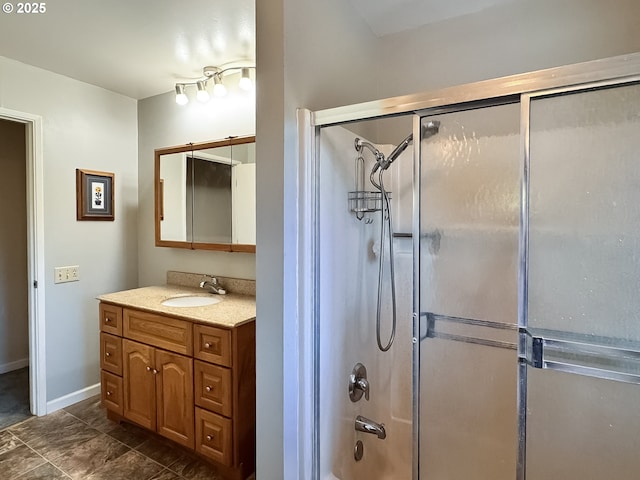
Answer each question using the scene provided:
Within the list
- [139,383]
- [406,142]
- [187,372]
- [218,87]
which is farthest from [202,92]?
[139,383]

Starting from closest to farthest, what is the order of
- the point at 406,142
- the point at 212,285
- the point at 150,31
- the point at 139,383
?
the point at 406,142
the point at 150,31
the point at 139,383
the point at 212,285

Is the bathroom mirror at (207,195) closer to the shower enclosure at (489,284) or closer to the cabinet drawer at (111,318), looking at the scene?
the cabinet drawer at (111,318)

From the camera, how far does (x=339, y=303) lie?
5.38 ft

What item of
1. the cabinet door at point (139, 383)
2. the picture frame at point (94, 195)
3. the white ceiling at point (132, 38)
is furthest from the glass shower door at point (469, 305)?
the picture frame at point (94, 195)

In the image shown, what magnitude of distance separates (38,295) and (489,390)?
2.86 m

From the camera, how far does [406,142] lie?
1.70 metres

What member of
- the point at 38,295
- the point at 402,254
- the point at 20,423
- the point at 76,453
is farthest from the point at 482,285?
the point at 20,423

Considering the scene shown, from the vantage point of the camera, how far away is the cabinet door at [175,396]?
75.8 inches

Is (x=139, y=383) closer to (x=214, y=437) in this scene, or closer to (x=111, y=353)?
(x=111, y=353)

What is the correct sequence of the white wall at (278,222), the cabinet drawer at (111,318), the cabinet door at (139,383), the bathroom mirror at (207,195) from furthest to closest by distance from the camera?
1. the bathroom mirror at (207,195)
2. the cabinet drawer at (111,318)
3. the cabinet door at (139,383)
4. the white wall at (278,222)

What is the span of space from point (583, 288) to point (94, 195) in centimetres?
306

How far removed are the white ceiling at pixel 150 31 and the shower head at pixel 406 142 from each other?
714 mm

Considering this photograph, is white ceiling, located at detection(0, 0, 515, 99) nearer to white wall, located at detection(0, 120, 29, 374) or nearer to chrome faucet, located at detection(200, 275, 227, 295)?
white wall, located at detection(0, 120, 29, 374)

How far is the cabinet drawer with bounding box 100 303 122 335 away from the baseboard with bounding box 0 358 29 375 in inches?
68.5
